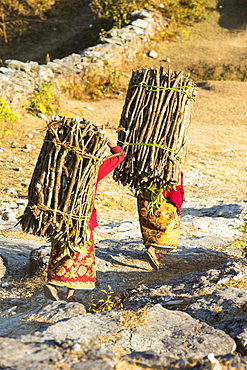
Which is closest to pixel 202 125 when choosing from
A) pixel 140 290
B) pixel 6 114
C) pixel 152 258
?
pixel 6 114

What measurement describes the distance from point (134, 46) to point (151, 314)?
1069 cm

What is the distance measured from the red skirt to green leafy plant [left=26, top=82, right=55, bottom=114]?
592 centimetres

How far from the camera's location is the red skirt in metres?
3.00

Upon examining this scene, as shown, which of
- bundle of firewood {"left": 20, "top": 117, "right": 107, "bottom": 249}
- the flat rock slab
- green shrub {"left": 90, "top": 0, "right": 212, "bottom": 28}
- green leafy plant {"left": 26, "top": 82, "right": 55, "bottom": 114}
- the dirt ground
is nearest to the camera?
the flat rock slab

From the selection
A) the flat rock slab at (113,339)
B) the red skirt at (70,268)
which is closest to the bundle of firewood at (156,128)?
the red skirt at (70,268)

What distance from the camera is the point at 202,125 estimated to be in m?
9.37

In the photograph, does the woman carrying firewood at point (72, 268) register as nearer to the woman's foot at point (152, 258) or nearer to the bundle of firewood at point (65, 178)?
the bundle of firewood at point (65, 178)

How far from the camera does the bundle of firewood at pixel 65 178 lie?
112 inches

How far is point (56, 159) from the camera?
2854 mm

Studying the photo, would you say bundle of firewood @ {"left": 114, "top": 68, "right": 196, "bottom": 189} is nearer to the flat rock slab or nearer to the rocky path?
the rocky path

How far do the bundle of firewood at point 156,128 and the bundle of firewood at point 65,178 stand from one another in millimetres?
984

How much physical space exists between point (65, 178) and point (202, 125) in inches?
273

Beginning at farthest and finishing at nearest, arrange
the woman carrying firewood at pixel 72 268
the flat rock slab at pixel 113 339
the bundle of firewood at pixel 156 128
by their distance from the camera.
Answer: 1. the bundle of firewood at pixel 156 128
2. the woman carrying firewood at pixel 72 268
3. the flat rock slab at pixel 113 339

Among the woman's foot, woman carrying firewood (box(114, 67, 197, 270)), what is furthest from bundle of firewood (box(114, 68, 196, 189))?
the woman's foot
